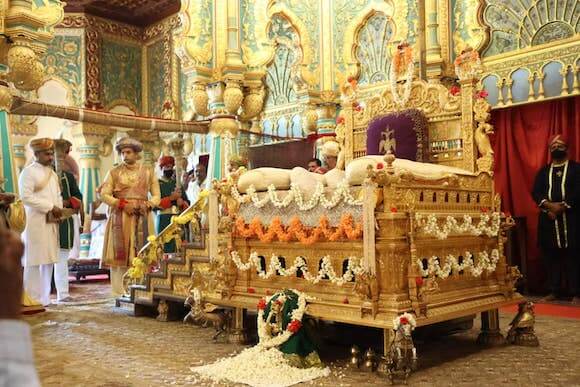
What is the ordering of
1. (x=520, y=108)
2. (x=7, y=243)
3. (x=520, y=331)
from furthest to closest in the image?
(x=520, y=108)
(x=520, y=331)
(x=7, y=243)

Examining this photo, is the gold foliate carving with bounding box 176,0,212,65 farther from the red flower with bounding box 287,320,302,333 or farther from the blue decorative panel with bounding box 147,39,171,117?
the red flower with bounding box 287,320,302,333

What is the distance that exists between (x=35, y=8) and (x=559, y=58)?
6.08 metres

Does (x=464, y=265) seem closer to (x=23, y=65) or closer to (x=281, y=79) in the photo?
(x=23, y=65)

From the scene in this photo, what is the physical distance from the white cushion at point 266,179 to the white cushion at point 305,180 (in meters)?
0.10

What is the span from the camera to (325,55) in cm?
981

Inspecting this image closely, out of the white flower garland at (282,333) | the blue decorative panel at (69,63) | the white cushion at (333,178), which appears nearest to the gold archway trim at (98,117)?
the white cushion at (333,178)

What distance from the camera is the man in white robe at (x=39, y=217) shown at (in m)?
6.57

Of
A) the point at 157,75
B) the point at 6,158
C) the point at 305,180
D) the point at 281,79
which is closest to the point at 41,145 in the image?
the point at 6,158

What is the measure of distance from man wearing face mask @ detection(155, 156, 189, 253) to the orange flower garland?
315 cm

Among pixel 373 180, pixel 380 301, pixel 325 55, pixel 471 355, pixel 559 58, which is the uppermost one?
pixel 325 55

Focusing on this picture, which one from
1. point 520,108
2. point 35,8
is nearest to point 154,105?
point 35,8

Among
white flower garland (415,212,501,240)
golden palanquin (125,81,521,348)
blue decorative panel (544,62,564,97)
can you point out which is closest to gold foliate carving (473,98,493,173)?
golden palanquin (125,81,521,348)

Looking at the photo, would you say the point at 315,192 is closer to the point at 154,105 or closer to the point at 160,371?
the point at 160,371

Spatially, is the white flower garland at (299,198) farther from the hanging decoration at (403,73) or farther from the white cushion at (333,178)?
the hanging decoration at (403,73)
